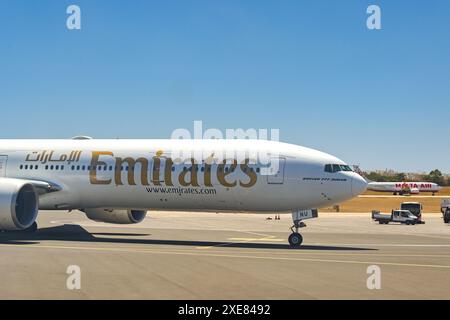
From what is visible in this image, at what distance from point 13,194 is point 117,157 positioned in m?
5.41

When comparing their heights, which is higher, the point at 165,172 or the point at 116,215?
the point at 165,172

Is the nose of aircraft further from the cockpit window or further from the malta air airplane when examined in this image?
the cockpit window

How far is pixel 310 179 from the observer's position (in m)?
28.1

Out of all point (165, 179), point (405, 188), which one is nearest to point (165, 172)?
point (165, 179)

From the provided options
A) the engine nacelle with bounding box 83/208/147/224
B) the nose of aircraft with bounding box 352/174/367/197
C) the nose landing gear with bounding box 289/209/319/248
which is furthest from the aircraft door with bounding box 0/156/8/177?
the nose of aircraft with bounding box 352/174/367/197

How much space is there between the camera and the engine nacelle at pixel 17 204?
91.9ft

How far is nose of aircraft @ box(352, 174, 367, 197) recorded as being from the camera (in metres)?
28.0

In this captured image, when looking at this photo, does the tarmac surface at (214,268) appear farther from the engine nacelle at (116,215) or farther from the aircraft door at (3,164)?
the aircraft door at (3,164)

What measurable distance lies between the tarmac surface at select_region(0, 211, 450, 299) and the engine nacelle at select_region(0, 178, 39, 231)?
87 centimetres

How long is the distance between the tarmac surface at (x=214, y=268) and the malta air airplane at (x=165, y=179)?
1.81m

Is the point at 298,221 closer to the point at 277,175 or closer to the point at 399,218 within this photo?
the point at 277,175

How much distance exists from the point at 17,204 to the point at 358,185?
16485 millimetres

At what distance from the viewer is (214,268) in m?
19.3
